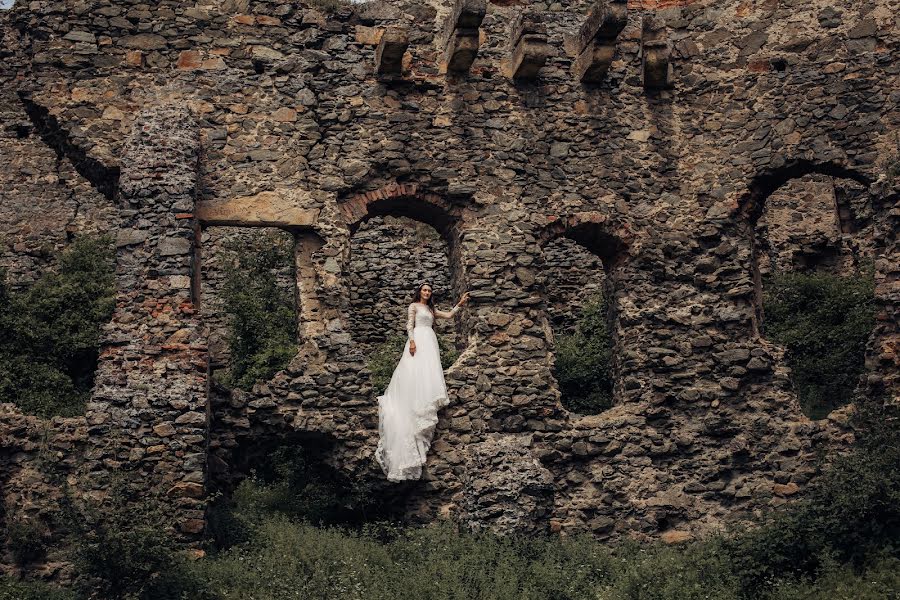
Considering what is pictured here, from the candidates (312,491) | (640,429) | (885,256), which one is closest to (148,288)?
(312,491)

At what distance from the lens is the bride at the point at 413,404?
12711 mm

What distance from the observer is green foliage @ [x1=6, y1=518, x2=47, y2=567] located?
11547 millimetres

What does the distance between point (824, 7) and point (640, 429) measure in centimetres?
550

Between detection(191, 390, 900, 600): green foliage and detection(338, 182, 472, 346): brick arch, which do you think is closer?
detection(191, 390, 900, 600): green foliage

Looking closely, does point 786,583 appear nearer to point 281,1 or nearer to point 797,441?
point 797,441

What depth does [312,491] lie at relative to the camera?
43.9 ft

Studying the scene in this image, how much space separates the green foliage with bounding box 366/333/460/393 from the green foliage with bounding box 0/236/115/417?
3.82 metres

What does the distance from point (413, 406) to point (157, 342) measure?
2737mm

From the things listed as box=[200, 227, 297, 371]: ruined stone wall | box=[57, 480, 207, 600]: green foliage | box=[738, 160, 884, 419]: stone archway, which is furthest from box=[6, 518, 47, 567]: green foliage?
Result: box=[738, 160, 884, 419]: stone archway

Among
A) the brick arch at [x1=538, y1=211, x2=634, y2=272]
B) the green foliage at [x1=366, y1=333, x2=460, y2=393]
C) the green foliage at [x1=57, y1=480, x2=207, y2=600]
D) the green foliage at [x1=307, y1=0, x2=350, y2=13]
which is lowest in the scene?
the green foliage at [x1=57, y1=480, x2=207, y2=600]

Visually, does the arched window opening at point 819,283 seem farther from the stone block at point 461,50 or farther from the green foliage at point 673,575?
the stone block at point 461,50

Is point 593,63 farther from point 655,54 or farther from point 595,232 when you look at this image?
point 595,232

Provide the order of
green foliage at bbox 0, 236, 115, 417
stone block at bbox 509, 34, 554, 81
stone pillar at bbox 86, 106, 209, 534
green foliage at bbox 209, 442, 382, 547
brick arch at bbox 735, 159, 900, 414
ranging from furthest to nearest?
green foliage at bbox 0, 236, 115, 417 < stone block at bbox 509, 34, 554, 81 < brick arch at bbox 735, 159, 900, 414 < green foliage at bbox 209, 442, 382, 547 < stone pillar at bbox 86, 106, 209, 534

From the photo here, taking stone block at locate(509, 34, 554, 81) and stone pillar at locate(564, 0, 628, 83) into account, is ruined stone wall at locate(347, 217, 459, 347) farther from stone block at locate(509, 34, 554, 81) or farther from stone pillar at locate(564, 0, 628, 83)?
stone block at locate(509, 34, 554, 81)
